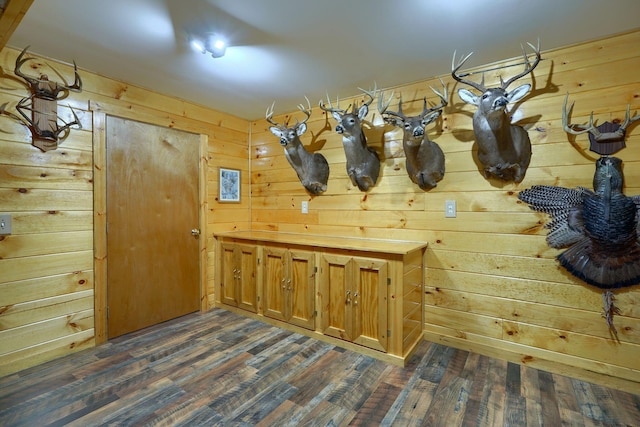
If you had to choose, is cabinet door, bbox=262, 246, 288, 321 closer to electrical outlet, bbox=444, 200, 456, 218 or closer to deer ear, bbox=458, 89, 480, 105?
electrical outlet, bbox=444, 200, 456, 218

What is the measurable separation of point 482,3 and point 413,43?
1.56ft

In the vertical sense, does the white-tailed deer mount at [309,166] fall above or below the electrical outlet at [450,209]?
above

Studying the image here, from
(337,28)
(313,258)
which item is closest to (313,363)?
(313,258)

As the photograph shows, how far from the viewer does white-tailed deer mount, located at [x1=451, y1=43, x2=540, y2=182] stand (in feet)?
6.84

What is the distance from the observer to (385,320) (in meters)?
2.31

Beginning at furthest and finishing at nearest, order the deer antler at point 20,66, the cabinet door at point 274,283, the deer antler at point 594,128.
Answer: the cabinet door at point 274,283 → the deer antler at point 20,66 → the deer antler at point 594,128

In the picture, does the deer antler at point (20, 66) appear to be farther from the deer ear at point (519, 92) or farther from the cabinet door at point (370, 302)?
the deer ear at point (519, 92)

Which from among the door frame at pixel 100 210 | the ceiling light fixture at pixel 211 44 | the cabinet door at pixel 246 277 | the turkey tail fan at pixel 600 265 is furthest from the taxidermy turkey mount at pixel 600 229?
the door frame at pixel 100 210

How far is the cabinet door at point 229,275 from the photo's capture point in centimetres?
327

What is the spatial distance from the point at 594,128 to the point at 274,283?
2.72 meters

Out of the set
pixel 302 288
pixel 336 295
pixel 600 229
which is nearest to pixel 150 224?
pixel 302 288

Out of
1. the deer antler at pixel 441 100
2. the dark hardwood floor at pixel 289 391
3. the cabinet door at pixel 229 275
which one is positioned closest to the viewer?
the dark hardwood floor at pixel 289 391

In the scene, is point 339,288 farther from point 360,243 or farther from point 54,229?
point 54,229

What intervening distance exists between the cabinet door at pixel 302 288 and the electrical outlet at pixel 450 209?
46.6 inches
